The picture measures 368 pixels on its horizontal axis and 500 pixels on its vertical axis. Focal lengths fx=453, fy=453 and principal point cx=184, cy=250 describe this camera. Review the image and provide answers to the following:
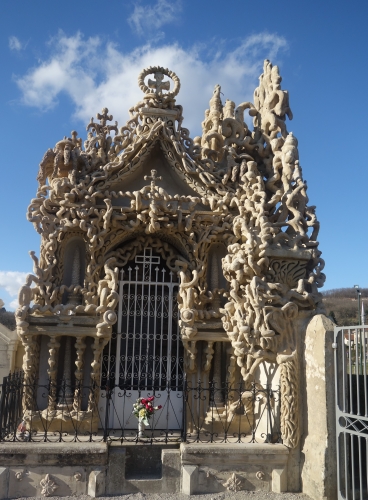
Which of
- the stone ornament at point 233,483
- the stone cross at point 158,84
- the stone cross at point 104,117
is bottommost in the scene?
the stone ornament at point 233,483

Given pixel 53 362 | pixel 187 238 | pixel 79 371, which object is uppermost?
pixel 187 238

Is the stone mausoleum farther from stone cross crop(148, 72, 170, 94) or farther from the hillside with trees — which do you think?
the hillside with trees

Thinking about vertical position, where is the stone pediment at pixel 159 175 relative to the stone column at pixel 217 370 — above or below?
above

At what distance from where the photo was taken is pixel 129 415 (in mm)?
8398

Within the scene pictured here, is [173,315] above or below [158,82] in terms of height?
below

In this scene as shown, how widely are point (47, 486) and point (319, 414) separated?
13.1 feet

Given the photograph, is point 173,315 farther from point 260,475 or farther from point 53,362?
point 260,475

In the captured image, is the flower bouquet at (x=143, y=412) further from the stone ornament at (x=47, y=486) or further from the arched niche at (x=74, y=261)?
the arched niche at (x=74, y=261)

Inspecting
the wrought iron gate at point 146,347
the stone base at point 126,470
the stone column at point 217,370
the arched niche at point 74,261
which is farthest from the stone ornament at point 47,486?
the arched niche at point 74,261

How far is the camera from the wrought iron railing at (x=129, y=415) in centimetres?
723

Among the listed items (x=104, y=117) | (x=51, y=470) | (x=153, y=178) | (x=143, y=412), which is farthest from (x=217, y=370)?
(x=104, y=117)

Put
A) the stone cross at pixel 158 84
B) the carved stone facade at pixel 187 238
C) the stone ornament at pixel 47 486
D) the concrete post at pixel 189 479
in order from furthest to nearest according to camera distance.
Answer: the stone cross at pixel 158 84 → the carved stone facade at pixel 187 238 → the concrete post at pixel 189 479 → the stone ornament at pixel 47 486

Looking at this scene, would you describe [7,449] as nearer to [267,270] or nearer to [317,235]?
[267,270]

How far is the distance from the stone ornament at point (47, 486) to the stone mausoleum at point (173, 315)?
0.01 m
